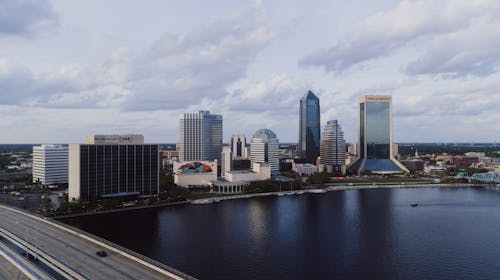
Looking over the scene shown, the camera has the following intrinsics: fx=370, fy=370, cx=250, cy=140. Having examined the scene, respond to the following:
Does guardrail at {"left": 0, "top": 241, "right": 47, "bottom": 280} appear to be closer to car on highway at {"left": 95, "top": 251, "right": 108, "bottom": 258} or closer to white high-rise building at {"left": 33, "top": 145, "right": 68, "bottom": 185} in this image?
car on highway at {"left": 95, "top": 251, "right": 108, "bottom": 258}

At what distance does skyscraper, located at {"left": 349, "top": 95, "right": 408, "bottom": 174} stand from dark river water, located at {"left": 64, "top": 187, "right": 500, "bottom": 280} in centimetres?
4611

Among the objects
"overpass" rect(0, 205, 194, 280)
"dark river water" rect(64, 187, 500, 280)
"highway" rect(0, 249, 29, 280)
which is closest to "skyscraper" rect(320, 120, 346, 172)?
"dark river water" rect(64, 187, 500, 280)

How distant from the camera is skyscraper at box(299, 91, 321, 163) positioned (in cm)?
12331

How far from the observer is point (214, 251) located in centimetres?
2864

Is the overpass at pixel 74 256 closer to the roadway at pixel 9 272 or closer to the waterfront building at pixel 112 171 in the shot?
the roadway at pixel 9 272

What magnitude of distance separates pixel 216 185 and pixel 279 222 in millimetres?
25572

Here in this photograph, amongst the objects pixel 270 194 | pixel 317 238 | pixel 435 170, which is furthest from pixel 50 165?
pixel 435 170

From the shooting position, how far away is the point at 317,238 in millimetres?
32938

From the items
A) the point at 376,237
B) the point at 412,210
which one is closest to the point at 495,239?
the point at 376,237

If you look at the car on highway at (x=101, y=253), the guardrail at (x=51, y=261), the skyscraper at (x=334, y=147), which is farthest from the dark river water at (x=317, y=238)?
the skyscraper at (x=334, y=147)

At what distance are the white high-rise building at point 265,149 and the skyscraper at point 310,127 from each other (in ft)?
114

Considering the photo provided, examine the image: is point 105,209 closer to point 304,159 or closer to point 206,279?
point 206,279

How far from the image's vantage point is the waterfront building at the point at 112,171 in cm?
4844

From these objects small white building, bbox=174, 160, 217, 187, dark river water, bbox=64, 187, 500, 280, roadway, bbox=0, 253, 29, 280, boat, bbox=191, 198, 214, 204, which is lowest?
dark river water, bbox=64, 187, 500, 280
